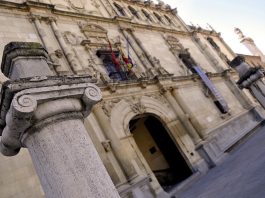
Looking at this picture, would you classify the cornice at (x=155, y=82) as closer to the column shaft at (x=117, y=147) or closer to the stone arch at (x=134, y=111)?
the stone arch at (x=134, y=111)

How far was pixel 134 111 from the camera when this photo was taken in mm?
11438

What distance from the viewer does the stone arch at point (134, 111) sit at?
10461 mm

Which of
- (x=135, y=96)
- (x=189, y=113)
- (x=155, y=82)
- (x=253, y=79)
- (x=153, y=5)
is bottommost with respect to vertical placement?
(x=253, y=79)

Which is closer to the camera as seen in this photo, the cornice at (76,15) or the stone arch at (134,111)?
the stone arch at (134,111)

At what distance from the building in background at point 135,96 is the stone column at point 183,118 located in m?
0.05

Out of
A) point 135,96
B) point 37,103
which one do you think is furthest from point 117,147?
point 37,103

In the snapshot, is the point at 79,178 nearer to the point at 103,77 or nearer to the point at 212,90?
the point at 103,77

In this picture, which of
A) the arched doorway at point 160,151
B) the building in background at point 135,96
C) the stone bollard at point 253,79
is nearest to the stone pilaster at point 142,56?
the building in background at point 135,96

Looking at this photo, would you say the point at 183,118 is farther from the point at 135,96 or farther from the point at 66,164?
the point at 66,164

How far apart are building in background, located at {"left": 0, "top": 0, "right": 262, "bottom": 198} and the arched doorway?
0.17ft

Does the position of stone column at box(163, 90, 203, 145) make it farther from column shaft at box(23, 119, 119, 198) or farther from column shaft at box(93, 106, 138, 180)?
column shaft at box(23, 119, 119, 198)

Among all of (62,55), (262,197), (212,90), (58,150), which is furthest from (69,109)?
(212,90)

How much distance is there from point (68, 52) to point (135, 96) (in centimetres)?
335

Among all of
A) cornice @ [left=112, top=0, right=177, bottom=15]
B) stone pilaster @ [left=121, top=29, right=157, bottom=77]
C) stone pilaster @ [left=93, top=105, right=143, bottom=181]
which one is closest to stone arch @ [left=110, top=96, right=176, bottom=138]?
stone pilaster @ [left=93, top=105, right=143, bottom=181]
